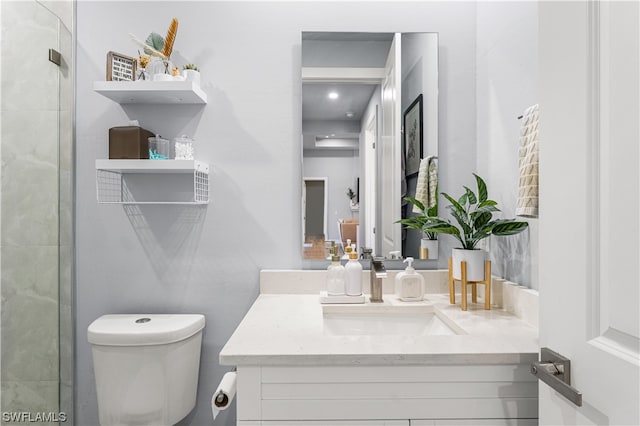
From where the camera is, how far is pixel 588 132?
0.63 metres

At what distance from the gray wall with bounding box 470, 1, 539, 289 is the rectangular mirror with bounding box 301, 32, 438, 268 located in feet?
0.62

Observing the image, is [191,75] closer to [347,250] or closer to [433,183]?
[347,250]

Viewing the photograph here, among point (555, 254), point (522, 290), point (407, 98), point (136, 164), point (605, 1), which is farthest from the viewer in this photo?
point (407, 98)

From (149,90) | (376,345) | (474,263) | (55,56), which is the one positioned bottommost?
(376,345)

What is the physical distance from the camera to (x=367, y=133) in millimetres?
1608

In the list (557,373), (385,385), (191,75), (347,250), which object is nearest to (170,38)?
(191,75)

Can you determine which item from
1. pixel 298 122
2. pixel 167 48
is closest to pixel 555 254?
pixel 298 122

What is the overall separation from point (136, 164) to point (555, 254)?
1334mm

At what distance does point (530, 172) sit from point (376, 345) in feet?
1.95

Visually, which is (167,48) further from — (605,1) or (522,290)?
(522,290)

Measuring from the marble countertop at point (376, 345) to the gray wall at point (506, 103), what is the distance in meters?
0.26

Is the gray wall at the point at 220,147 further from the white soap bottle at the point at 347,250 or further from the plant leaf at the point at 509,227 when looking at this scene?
the plant leaf at the point at 509,227

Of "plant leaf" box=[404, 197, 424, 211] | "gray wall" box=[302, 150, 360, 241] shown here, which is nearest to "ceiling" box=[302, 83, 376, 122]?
"gray wall" box=[302, 150, 360, 241]

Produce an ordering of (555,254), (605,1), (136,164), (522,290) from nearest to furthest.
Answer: (605,1) < (555,254) < (522,290) < (136,164)
